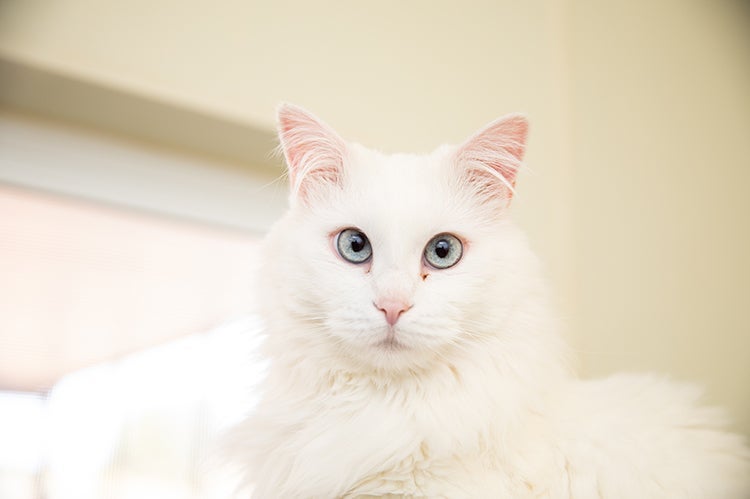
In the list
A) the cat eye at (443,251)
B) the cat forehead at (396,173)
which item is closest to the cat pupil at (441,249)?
the cat eye at (443,251)

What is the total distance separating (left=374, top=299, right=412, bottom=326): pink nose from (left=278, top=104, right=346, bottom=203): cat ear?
1.15ft

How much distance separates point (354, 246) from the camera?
1.02 meters

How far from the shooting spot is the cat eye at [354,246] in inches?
39.6

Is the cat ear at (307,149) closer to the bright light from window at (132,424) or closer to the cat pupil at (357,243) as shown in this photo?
the cat pupil at (357,243)

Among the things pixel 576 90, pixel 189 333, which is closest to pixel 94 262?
pixel 189 333

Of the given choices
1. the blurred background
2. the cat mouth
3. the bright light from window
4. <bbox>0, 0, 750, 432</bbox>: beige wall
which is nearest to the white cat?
the cat mouth

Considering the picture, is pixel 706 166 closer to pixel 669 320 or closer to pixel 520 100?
pixel 669 320

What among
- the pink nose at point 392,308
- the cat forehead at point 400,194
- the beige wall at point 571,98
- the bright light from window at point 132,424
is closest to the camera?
the pink nose at point 392,308

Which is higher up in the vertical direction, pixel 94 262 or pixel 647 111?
pixel 647 111

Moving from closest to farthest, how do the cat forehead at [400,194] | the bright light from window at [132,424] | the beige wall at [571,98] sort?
the cat forehead at [400,194], the bright light from window at [132,424], the beige wall at [571,98]

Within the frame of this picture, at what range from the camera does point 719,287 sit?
1715 mm

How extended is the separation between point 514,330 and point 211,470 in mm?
688

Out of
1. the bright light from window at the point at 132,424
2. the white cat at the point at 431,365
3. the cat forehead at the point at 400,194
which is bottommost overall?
the bright light from window at the point at 132,424

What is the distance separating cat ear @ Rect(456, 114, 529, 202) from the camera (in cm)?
103
